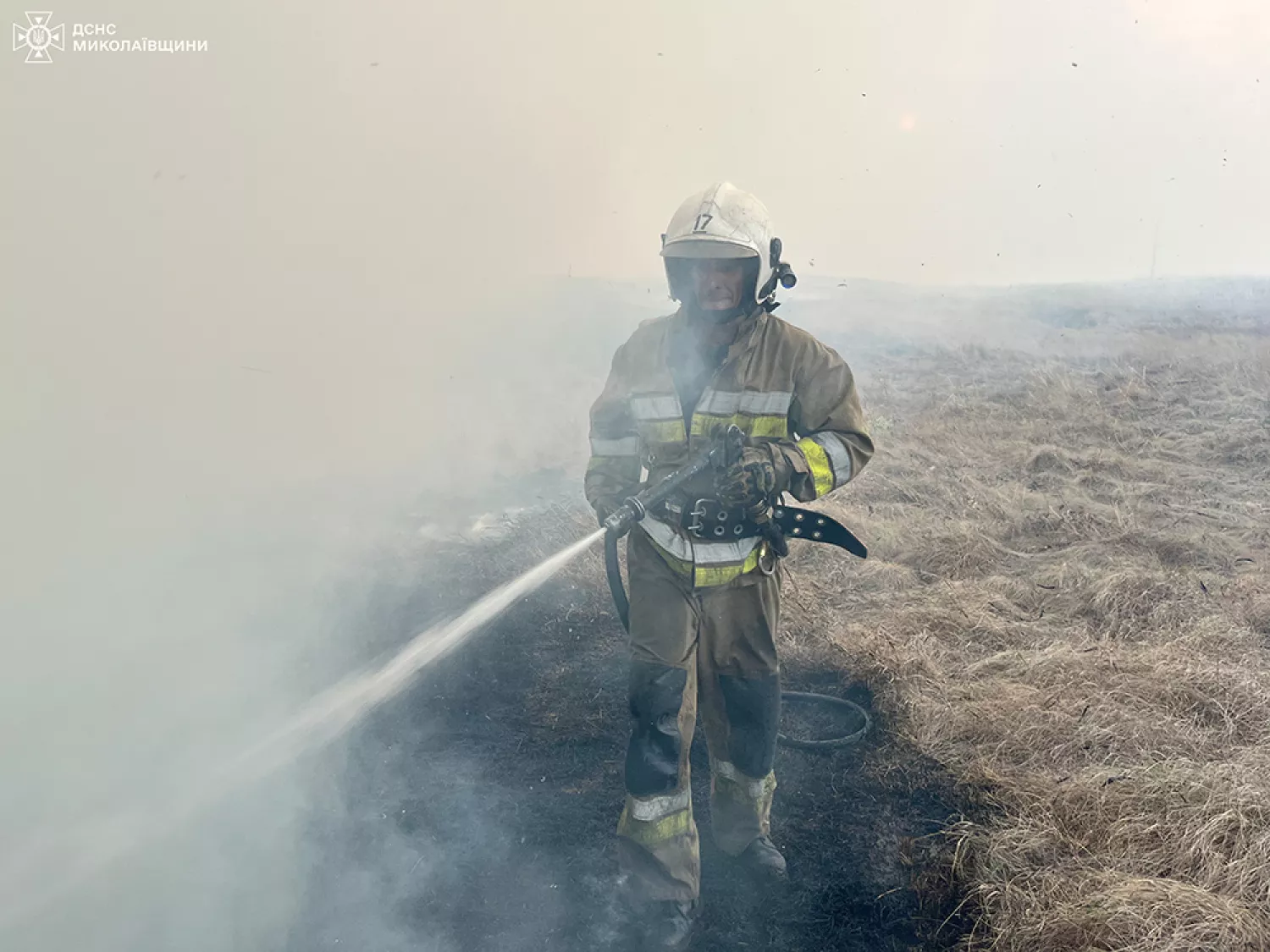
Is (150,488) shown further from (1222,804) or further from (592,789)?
(1222,804)

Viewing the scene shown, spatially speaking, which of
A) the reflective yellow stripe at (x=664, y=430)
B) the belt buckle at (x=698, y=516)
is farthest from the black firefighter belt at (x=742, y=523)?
the reflective yellow stripe at (x=664, y=430)

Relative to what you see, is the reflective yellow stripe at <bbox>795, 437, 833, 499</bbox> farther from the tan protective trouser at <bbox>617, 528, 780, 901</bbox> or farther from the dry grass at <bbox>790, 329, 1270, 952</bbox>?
the dry grass at <bbox>790, 329, 1270, 952</bbox>

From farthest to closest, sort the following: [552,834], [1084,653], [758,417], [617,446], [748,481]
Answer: [1084,653] < [552,834] < [617,446] < [758,417] < [748,481]

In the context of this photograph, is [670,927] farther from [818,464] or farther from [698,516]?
[818,464]

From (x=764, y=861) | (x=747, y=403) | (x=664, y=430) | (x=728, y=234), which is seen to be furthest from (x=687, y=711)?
(x=728, y=234)

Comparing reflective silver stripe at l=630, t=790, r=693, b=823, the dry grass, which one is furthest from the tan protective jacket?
the dry grass

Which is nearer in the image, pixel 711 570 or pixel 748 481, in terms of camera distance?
pixel 748 481

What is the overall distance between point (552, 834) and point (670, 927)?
0.79m

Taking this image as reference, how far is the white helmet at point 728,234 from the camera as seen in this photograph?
2.92 meters

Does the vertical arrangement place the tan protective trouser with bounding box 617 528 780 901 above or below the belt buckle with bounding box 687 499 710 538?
below

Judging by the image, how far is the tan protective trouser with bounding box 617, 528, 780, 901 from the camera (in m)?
2.93

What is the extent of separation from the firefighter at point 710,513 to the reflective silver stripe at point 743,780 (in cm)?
2

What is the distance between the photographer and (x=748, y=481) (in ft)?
8.99

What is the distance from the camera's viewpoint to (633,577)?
3.10m
